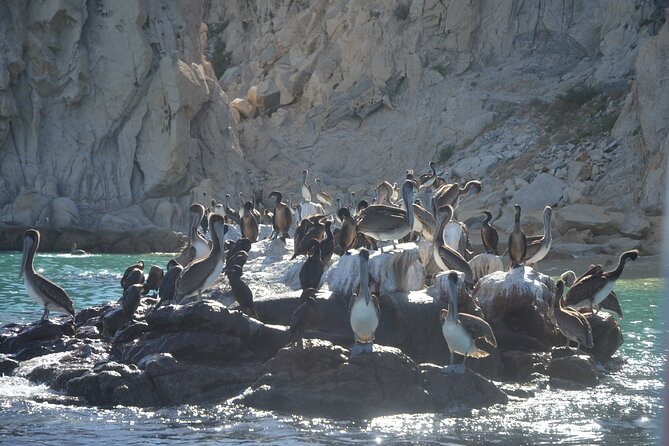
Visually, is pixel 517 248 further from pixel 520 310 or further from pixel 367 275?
pixel 367 275

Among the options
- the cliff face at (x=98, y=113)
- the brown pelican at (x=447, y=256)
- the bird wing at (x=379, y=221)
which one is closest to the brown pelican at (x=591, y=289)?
the brown pelican at (x=447, y=256)

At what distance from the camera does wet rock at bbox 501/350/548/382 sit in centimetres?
1254

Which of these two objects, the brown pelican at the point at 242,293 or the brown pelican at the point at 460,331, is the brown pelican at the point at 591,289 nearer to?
the brown pelican at the point at 460,331

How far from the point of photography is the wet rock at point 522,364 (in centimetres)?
1254

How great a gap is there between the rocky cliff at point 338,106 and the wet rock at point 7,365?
2095 cm

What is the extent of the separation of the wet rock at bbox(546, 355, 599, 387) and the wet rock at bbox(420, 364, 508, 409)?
1.47m

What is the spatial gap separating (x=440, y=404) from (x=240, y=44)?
164 ft

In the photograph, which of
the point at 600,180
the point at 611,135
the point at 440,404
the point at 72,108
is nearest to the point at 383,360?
the point at 440,404

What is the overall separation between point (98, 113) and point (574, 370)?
3197 centimetres

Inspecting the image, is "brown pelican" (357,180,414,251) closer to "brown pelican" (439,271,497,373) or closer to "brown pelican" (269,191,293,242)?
"brown pelican" (439,271,497,373)

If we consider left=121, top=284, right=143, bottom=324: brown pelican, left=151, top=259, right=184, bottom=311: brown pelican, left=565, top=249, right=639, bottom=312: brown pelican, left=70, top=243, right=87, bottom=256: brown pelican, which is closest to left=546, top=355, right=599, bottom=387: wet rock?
left=565, top=249, right=639, bottom=312: brown pelican

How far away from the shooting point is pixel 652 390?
478 inches

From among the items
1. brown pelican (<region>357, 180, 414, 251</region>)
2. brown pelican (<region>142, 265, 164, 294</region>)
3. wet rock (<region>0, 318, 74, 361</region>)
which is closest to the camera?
wet rock (<region>0, 318, 74, 361</region>)

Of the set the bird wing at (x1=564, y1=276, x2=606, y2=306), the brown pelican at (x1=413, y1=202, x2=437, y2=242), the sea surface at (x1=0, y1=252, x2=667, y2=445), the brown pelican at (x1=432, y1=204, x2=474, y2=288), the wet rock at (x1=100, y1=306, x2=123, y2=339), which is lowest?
the sea surface at (x1=0, y1=252, x2=667, y2=445)
